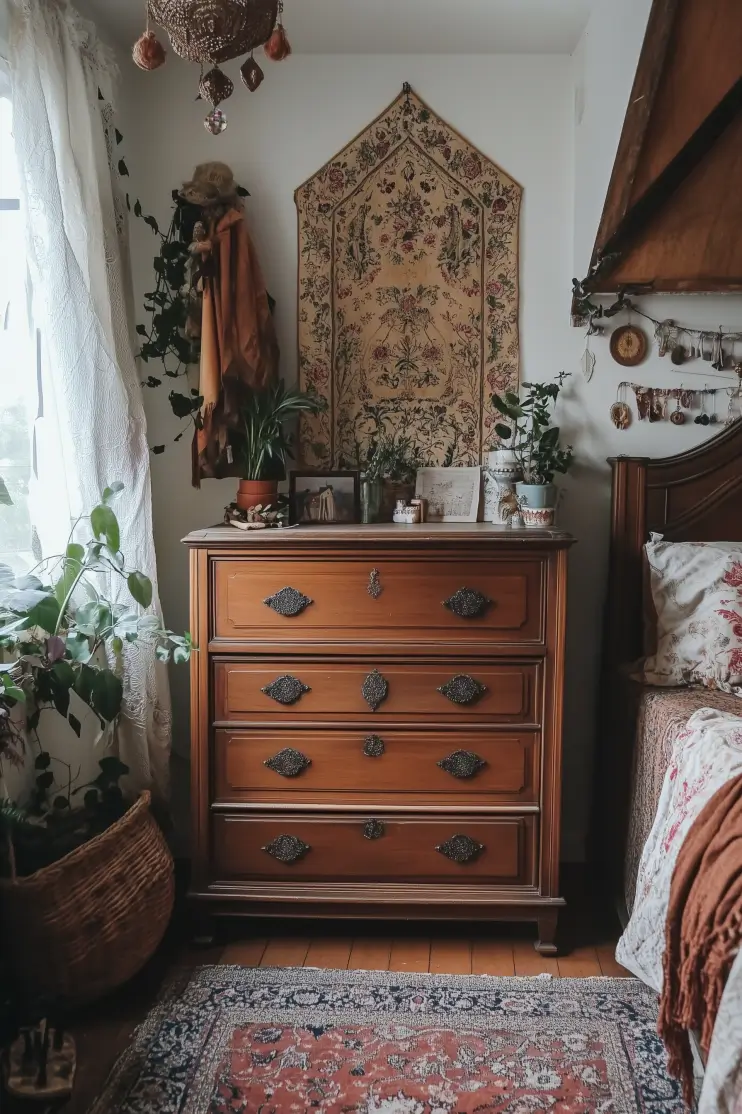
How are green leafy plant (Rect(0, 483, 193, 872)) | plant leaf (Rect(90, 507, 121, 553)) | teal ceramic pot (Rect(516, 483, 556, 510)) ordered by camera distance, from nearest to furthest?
green leafy plant (Rect(0, 483, 193, 872))
plant leaf (Rect(90, 507, 121, 553))
teal ceramic pot (Rect(516, 483, 556, 510))

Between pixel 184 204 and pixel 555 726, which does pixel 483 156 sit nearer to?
pixel 184 204

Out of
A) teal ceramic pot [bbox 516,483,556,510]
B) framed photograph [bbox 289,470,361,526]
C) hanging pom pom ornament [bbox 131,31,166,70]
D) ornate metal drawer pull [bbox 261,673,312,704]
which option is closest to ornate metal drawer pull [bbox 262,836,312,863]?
ornate metal drawer pull [bbox 261,673,312,704]

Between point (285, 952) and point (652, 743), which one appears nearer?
point (652, 743)

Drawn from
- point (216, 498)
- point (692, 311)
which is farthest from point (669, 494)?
point (216, 498)

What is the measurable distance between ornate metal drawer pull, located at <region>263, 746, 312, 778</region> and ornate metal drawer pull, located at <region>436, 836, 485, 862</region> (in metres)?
0.41

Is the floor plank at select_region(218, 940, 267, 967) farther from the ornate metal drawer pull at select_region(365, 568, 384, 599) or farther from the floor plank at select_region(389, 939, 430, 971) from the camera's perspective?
the ornate metal drawer pull at select_region(365, 568, 384, 599)

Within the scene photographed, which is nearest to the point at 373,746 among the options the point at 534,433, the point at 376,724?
the point at 376,724

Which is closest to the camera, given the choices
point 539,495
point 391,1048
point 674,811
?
point 674,811

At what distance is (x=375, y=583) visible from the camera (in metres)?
2.38

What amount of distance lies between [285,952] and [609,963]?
84cm

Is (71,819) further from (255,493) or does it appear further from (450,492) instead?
(450,492)

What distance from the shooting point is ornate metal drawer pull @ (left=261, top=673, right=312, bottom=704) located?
2408 millimetres

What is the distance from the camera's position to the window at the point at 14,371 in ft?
7.35

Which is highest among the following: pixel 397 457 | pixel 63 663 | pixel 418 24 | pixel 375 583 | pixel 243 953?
pixel 418 24
